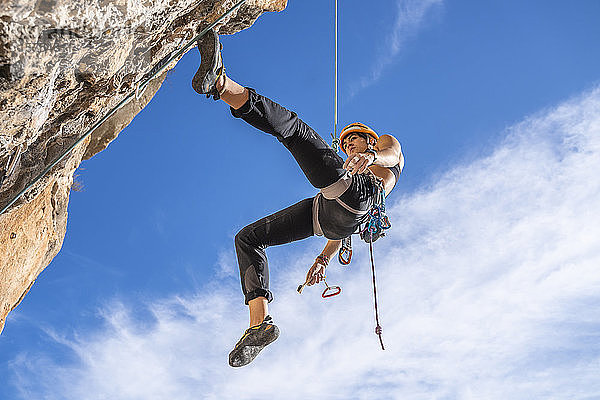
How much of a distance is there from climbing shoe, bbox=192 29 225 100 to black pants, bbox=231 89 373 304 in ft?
0.70

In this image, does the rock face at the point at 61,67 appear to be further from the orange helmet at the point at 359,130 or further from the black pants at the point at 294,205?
the orange helmet at the point at 359,130

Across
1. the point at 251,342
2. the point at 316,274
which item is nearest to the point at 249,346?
the point at 251,342

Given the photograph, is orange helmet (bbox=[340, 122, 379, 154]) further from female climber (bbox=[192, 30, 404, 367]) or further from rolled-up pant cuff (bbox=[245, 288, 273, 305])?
rolled-up pant cuff (bbox=[245, 288, 273, 305])

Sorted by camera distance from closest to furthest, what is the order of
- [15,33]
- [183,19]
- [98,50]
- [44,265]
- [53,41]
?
[15,33] → [53,41] → [98,50] → [183,19] → [44,265]

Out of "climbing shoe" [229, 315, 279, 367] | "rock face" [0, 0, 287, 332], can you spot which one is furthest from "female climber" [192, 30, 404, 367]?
"rock face" [0, 0, 287, 332]

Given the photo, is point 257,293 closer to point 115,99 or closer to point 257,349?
point 257,349

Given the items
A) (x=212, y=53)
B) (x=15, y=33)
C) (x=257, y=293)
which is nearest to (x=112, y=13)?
(x=15, y=33)

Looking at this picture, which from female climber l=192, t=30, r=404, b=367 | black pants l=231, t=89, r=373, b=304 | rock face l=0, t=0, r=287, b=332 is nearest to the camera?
rock face l=0, t=0, r=287, b=332

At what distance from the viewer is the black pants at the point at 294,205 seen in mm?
2858

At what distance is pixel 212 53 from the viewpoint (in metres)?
2.63

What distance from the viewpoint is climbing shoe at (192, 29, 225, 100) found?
260 cm

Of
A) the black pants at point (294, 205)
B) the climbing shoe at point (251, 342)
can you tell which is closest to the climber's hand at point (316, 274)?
the black pants at point (294, 205)

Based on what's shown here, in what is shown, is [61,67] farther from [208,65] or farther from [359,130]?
[359,130]

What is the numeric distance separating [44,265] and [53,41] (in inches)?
113
